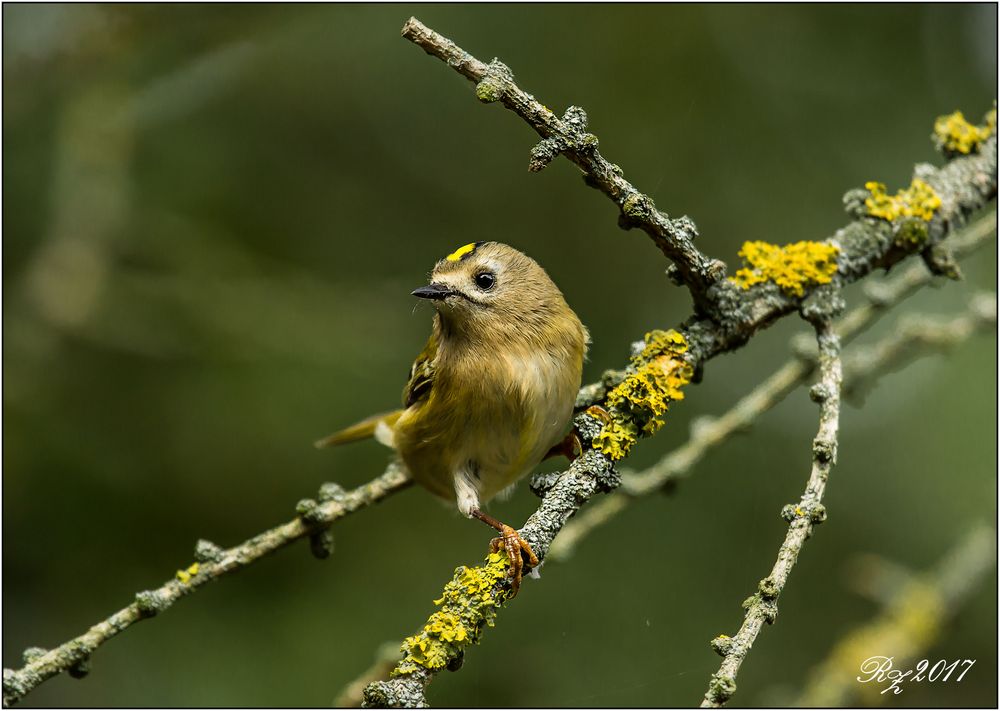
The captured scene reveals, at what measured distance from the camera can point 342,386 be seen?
4.97 metres

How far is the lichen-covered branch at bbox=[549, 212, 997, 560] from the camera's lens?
2.98 meters

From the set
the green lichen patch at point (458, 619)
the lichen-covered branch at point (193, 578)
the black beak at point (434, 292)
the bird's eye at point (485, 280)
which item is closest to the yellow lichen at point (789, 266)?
the bird's eye at point (485, 280)

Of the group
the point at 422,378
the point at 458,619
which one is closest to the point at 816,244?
the point at 422,378

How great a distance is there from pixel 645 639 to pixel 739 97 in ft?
10.9

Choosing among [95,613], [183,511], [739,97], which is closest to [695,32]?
[739,97]

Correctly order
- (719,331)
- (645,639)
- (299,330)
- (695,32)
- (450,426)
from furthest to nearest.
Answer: (695,32) → (299,330) → (645,639) → (450,426) → (719,331)

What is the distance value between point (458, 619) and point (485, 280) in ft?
4.56

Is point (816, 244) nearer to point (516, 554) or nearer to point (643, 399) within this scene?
point (643, 399)

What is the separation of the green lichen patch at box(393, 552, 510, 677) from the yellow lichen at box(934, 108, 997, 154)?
2266mm

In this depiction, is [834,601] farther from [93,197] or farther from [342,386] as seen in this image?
[93,197]

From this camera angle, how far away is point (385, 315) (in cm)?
483

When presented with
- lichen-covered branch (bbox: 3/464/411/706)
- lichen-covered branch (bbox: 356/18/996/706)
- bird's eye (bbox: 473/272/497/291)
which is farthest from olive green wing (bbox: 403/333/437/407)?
lichen-covered branch (bbox: 356/18/996/706)

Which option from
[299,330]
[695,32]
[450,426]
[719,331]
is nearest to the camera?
[719,331]

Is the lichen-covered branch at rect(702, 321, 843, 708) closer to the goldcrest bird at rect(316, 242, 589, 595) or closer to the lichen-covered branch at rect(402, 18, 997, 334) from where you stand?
the lichen-covered branch at rect(402, 18, 997, 334)
